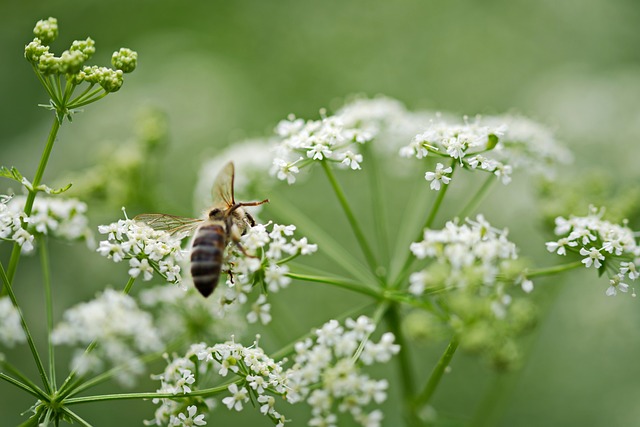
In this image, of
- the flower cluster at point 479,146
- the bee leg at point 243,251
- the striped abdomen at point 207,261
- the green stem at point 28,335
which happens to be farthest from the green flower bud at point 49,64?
the flower cluster at point 479,146

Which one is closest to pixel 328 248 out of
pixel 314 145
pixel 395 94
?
pixel 314 145

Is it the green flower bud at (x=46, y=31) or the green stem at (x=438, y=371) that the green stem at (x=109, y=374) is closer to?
the green stem at (x=438, y=371)

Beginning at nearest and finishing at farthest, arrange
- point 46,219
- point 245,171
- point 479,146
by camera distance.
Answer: point 46,219 < point 479,146 < point 245,171

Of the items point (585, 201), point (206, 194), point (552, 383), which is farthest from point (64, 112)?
point (552, 383)

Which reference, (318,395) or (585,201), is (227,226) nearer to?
(318,395)

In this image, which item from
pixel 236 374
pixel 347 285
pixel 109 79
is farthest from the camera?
pixel 347 285

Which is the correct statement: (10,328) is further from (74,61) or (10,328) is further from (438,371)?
(438,371)

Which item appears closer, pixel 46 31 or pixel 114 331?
pixel 46 31
